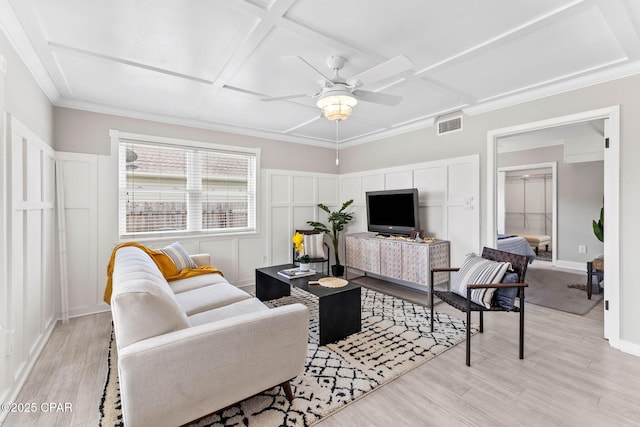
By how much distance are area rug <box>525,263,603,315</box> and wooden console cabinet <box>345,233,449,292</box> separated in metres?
1.29

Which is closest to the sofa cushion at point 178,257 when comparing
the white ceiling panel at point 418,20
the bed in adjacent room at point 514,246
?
the white ceiling panel at point 418,20

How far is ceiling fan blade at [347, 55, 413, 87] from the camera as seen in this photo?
1.89 m

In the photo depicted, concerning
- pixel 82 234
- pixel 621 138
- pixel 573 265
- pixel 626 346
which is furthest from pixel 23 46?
pixel 573 265

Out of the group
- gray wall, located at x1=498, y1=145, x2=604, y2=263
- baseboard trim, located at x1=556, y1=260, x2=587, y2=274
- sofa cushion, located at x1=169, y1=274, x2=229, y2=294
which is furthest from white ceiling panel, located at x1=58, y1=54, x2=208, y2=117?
baseboard trim, located at x1=556, y1=260, x2=587, y2=274

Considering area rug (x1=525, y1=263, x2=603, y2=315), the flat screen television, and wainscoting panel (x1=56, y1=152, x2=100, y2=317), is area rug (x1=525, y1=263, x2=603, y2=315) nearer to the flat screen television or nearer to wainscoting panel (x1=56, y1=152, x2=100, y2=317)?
the flat screen television

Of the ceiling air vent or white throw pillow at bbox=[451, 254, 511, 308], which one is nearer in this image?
white throw pillow at bbox=[451, 254, 511, 308]

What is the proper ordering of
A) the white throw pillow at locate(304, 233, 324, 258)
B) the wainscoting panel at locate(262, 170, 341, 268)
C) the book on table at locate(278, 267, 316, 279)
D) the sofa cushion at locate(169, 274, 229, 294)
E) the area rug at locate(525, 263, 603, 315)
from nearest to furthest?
the sofa cushion at locate(169, 274, 229, 294), the book on table at locate(278, 267, 316, 279), the area rug at locate(525, 263, 603, 315), the white throw pillow at locate(304, 233, 324, 258), the wainscoting panel at locate(262, 170, 341, 268)

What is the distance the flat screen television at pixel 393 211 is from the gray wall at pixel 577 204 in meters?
3.86

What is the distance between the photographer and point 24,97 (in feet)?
7.77

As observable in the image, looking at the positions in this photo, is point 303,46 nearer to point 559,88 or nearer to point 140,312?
point 140,312

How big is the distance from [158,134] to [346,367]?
3.72m

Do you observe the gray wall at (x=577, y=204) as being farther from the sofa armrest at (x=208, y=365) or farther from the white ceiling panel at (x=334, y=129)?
the sofa armrest at (x=208, y=365)

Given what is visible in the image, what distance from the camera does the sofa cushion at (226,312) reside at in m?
2.15

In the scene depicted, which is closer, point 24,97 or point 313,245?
point 24,97
